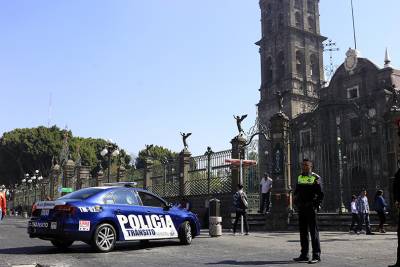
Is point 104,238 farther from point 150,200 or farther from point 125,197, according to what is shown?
point 150,200

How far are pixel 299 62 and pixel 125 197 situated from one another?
172ft

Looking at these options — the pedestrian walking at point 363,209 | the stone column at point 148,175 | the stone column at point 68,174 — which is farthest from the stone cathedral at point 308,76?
the stone column at point 68,174

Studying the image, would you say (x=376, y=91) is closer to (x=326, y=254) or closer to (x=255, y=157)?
(x=255, y=157)

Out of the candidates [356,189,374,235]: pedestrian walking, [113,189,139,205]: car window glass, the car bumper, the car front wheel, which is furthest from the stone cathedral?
the car bumper

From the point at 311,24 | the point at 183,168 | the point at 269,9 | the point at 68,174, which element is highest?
the point at 269,9

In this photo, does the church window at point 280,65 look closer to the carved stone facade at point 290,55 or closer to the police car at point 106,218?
the carved stone facade at point 290,55

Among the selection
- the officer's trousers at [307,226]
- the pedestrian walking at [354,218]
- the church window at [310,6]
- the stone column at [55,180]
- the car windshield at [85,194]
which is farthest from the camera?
the church window at [310,6]

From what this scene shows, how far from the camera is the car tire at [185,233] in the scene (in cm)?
1162

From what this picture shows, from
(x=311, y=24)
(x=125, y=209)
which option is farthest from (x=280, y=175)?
(x=311, y=24)

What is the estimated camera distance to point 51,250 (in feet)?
33.7

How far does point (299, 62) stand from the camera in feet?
197

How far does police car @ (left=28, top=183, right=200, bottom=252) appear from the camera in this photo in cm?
955

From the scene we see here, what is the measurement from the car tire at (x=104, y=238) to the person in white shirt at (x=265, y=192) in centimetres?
956

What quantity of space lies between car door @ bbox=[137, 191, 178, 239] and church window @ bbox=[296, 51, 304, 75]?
5079cm
